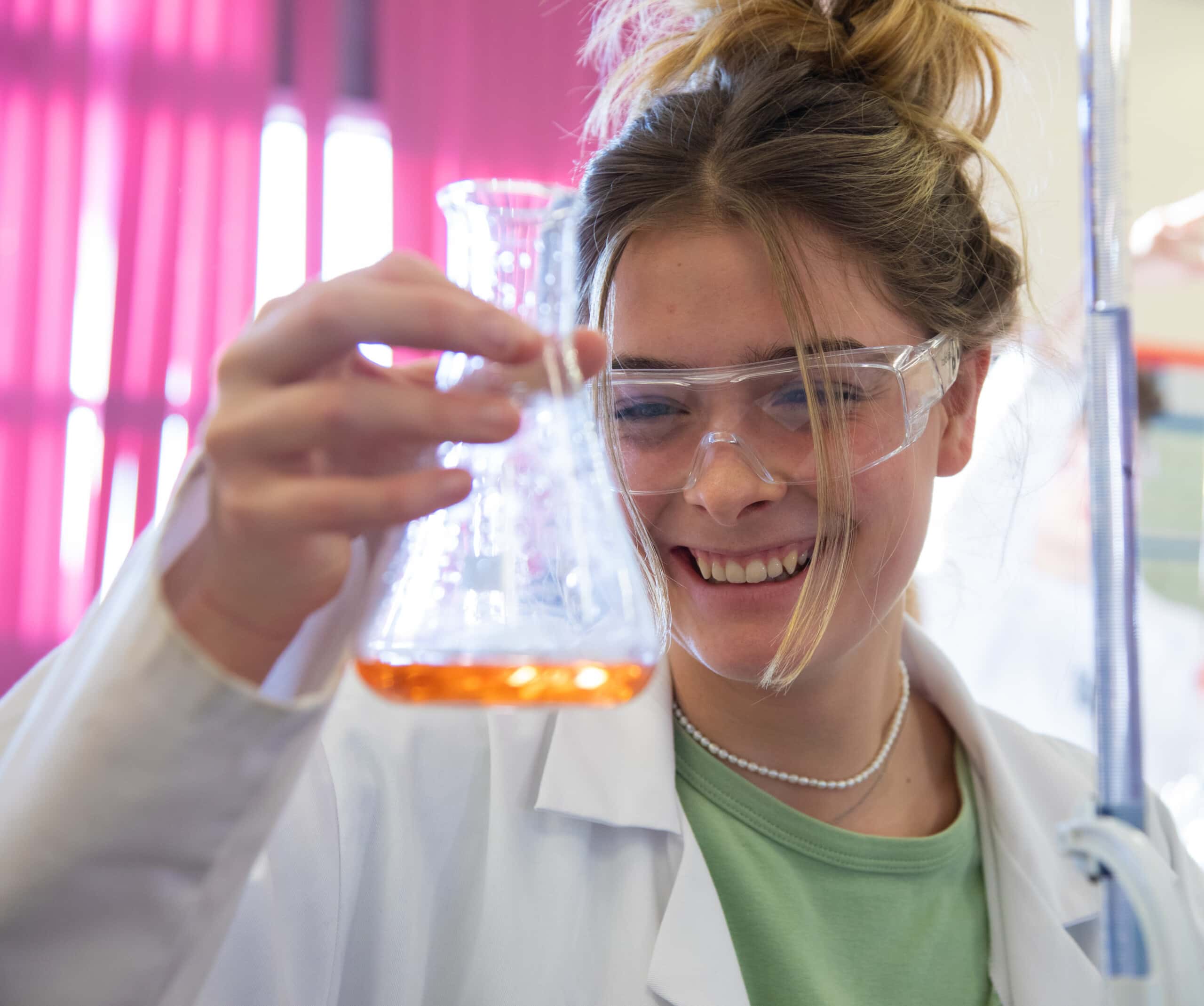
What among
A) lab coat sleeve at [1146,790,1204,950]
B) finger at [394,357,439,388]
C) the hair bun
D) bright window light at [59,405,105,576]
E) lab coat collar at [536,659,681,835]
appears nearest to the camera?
finger at [394,357,439,388]

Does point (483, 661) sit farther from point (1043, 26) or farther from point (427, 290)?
point (1043, 26)

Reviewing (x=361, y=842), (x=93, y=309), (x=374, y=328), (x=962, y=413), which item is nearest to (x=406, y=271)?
(x=374, y=328)

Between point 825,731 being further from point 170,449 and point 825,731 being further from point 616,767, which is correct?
point 170,449

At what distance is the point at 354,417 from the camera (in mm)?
599

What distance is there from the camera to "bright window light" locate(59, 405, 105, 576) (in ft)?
10.7

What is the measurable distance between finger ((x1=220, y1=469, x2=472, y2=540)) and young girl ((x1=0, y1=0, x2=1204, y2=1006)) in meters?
0.13

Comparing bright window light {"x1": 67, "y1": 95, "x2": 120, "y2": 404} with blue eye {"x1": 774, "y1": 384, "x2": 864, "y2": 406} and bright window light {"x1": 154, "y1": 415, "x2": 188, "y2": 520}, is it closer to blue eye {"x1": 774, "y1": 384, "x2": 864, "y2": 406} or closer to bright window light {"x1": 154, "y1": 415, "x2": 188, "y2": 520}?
bright window light {"x1": 154, "y1": 415, "x2": 188, "y2": 520}

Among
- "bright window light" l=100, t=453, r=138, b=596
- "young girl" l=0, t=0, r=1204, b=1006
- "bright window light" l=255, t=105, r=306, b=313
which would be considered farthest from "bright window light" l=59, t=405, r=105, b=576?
"young girl" l=0, t=0, r=1204, b=1006

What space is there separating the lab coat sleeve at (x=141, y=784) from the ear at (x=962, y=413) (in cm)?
103

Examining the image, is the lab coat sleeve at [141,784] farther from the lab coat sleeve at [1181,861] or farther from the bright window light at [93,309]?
the bright window light at [93,309]

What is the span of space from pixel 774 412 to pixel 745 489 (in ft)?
0.34

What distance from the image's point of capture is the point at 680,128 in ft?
4.71

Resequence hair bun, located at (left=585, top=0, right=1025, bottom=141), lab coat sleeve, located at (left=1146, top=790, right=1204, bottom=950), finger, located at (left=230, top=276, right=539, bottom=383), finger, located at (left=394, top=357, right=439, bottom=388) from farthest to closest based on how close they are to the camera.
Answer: lab coat sleeve, located at (left=1146, top=790, right=1204, bottom=950)
hair bun, located at (left=585, top=0, right=1025, bottom=141)
finger, located at (left=394, top=357, right=439, bottom=388)
finger, located at (left=230, top=276, right=539, bottom=383)

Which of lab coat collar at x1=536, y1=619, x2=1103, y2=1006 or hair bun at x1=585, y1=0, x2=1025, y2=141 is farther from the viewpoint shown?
hair bun at x1=585, y1=0, x2=1025, y2=141
